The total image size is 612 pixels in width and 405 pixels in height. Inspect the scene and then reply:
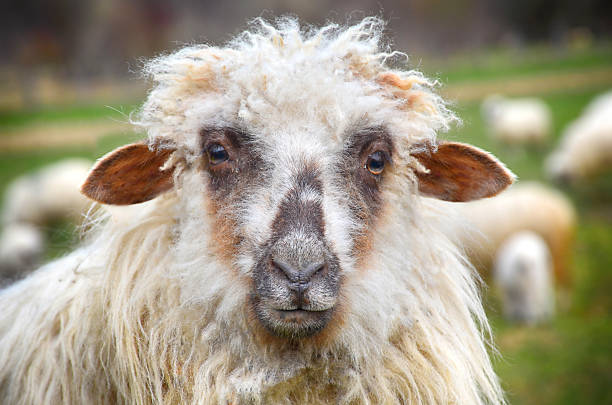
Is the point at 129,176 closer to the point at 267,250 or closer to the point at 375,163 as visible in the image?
the point at 267,250

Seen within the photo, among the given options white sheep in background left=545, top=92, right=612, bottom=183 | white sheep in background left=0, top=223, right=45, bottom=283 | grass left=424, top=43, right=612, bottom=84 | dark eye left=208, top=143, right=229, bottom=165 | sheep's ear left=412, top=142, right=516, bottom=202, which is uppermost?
grass left=424, top=43, right=612, bottom=84

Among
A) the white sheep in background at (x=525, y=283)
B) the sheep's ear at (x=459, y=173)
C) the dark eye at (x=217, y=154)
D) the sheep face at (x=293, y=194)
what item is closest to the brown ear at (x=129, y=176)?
the sheep face at (x=293, y=194)

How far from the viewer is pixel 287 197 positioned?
1.71 m

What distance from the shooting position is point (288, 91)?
5.93 feet

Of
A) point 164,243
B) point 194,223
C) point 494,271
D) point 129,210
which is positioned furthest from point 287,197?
point 494,271

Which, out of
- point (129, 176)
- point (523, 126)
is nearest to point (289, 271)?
point (129, 176)

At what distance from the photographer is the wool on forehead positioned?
5.98 ft

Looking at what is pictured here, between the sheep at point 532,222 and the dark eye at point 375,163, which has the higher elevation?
the sheep at point 532,222

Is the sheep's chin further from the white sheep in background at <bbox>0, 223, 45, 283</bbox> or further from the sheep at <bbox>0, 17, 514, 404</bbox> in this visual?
the white sheep in background at <bbox>0, 223, 45, 283</bbox>

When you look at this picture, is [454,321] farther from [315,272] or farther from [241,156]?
[241,156]

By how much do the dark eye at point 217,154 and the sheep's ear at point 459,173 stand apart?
0.73 metres

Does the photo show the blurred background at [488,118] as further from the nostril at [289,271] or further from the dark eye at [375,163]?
the nostril at [289,271]

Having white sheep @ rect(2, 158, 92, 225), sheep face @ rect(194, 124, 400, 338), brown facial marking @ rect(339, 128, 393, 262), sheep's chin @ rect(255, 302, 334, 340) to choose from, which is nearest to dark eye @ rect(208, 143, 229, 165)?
sheep face @ rect(194, 124, 400, 338)

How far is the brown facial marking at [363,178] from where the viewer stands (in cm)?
183
